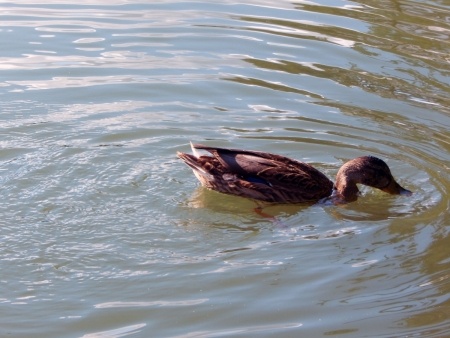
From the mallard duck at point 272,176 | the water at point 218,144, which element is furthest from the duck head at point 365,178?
the water at point 218,144

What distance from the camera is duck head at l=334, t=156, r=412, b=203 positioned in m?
9.51

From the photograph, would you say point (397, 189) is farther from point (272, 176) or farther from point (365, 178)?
point (272, 176)

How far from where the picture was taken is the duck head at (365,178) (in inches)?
374

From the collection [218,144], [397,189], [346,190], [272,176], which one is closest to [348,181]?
[346,190]

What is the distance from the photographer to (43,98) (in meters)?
11.2

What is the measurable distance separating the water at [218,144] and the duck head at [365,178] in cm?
15

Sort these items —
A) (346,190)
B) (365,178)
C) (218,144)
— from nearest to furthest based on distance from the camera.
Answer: (365,178), (346,190), (218,144)

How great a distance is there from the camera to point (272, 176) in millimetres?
9484

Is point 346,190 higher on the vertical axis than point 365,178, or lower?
lower

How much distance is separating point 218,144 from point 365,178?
169 centimetres

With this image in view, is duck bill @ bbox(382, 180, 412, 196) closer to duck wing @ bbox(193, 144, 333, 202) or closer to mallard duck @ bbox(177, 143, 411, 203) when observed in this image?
mallard duck @ bbox(177, 143, 411, 203)

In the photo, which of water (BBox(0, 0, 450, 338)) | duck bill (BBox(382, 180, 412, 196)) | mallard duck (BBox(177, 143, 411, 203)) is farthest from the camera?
duck bill (BBox(382, 180, 412, 196))

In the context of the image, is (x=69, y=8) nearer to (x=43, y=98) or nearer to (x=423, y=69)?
(x=43, y=98)

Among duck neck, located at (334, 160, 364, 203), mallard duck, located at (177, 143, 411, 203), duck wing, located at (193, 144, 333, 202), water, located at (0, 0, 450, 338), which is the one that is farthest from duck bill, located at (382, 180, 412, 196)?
duck wing, located at (193, 144, 333, 202)
